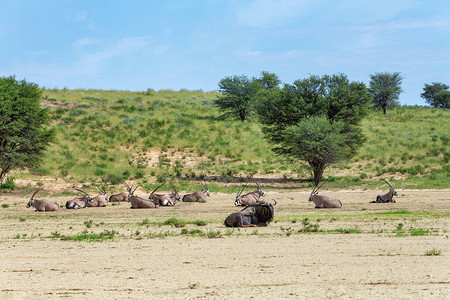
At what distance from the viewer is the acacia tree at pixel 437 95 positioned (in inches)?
3770

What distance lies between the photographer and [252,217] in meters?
Answer: 16.1

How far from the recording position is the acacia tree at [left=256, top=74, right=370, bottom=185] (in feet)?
124

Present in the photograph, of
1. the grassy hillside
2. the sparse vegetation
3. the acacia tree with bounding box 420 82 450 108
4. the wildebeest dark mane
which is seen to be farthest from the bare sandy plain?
the acacia tree with bounding box 420 82 450 108

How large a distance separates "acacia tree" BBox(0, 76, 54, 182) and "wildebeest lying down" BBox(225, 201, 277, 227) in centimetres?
2192

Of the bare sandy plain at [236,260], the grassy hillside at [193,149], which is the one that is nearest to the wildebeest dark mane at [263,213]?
the bare sandy plain at [236,260]

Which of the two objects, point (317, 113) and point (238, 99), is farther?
point (238, 99)

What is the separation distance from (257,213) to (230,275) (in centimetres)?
697

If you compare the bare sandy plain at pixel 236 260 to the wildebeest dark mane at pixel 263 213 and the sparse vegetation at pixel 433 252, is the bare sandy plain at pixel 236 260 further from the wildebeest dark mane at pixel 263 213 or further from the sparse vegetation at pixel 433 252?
the wildebeest dark mane at pixel 263 213

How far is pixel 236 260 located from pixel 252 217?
553cm

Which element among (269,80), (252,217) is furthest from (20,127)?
(269,80)

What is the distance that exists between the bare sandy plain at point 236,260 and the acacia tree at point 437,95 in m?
84.5

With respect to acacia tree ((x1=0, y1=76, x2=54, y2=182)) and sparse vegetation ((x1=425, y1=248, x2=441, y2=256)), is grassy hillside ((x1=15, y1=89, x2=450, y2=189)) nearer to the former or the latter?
acacia tree ((x1=0, y1=76, x2=54, y2=182))

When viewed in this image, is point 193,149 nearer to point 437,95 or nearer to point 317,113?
point 317,113

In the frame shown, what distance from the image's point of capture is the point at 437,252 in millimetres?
10852
